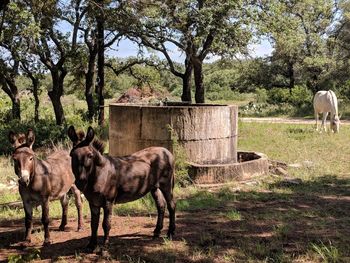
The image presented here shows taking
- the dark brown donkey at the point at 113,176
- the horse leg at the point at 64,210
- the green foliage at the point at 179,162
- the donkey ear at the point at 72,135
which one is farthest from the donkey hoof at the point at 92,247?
the green foliage at the point at 179,162

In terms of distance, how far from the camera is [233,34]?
19.5 metres

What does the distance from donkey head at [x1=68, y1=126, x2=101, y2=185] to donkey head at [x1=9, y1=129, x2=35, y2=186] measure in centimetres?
71

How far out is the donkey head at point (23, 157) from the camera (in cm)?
503

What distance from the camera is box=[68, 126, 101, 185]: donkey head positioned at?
4656 mm

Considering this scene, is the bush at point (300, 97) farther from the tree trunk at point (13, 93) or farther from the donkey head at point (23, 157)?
the donkey head at point (23, 157)

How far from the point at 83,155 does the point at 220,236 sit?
7.10 ft

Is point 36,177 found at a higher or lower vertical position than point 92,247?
higher

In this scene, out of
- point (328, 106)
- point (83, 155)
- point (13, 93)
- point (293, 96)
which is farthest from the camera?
point (293, 96)

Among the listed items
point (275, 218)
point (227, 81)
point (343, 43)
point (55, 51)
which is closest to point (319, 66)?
point (343, 43)

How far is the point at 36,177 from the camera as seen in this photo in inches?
215

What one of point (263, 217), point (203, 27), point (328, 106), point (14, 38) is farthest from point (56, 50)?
point (263, 217)

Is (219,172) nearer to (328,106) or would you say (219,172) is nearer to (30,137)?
(30,137)

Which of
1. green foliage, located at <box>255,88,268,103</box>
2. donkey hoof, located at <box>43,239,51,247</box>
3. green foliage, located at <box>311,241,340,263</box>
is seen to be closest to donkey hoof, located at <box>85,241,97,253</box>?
donkey hoof, located at <box>43,239,51,247</box>

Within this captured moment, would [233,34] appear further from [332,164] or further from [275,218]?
[275,218]
